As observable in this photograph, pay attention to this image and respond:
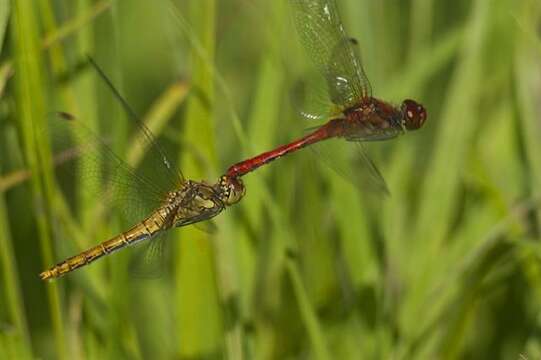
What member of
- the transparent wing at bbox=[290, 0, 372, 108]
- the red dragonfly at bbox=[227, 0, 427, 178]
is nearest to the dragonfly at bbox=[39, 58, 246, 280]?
the red dragonfly at bbox=[227, 0, 427, 178]

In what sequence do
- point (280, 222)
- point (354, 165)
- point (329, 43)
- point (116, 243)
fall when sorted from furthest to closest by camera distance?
point (354, 165) < point (329, 43) < point (280, 222) < point (116, 243)

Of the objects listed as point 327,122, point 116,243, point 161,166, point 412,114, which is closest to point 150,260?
point 116,243

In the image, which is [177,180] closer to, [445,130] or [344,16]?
[445,130]

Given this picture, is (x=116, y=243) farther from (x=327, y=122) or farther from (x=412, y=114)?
(x=412, y=114)

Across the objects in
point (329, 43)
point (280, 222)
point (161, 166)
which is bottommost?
point (280, 222)

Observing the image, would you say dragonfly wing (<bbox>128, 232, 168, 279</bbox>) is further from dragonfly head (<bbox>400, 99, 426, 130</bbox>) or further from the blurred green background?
dragonfly head (<bbox>400, 99, 426, 130</bbox>)
